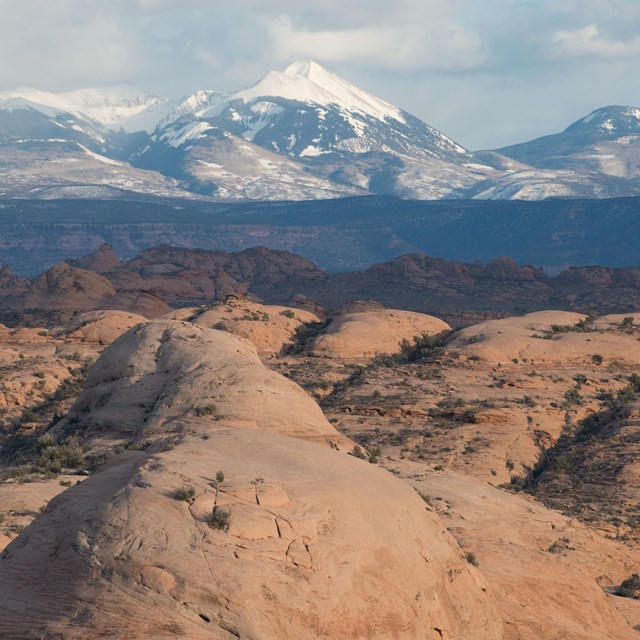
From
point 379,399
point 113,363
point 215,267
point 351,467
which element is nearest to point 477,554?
point 351,467

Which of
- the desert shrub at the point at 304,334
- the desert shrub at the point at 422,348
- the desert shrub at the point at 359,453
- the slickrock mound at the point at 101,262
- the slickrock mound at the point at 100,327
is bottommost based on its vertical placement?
the slickrock mound at the point at 101,262

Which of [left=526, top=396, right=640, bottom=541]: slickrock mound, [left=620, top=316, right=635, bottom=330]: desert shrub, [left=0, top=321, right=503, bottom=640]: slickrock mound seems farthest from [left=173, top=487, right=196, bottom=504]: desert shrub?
[left=620, top=316, right=635, bottom=330]: desert shrub

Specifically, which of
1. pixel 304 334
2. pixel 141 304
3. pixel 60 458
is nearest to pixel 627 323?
pixel 304 334

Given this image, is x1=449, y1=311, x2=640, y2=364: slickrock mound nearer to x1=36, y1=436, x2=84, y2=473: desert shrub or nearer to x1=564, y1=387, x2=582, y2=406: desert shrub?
x1=564, y1=387, x2=582, y2=406: desert shrub

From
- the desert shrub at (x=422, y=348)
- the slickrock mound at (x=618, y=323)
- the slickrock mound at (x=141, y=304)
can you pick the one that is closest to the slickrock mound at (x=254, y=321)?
the desert shrub at (x=422, y=348)

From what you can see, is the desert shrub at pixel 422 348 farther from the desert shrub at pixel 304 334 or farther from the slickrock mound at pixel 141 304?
the slickrock mound at pixel 141 304

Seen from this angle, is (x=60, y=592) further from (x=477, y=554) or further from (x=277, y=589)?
(x=477, y=554)
